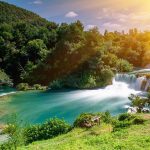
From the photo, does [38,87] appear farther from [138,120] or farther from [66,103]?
[138,120]

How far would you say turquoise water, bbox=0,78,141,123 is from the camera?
32.2 meters

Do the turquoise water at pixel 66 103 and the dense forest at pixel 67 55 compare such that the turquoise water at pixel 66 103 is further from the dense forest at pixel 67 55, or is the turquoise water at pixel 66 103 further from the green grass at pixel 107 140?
the green grass at pixel 107 140

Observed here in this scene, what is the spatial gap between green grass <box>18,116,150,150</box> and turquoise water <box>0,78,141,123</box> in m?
9.95

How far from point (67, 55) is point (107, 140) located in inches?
1438

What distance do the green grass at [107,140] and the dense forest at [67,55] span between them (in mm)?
28054

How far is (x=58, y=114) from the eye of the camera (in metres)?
32.4

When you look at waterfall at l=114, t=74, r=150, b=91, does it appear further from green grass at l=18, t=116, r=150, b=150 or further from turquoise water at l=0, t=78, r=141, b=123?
green grass at l=18, t=116, r=150, b=150

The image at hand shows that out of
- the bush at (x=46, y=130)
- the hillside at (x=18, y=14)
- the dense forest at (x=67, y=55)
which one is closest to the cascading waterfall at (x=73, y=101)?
the dense forest at (x=67, y=55)

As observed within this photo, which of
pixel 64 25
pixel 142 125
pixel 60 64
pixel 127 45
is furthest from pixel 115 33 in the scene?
pixel 142 125

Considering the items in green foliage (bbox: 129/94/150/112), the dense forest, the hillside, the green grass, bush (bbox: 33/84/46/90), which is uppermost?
the hillside

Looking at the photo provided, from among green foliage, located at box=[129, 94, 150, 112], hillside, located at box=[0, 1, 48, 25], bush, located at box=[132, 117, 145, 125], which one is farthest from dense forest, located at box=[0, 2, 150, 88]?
hillside, located at box=[0, 1, 48, 25]

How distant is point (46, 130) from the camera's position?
21750mm

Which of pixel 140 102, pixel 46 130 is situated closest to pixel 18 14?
pixel 140 102

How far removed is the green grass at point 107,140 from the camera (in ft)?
51.1
